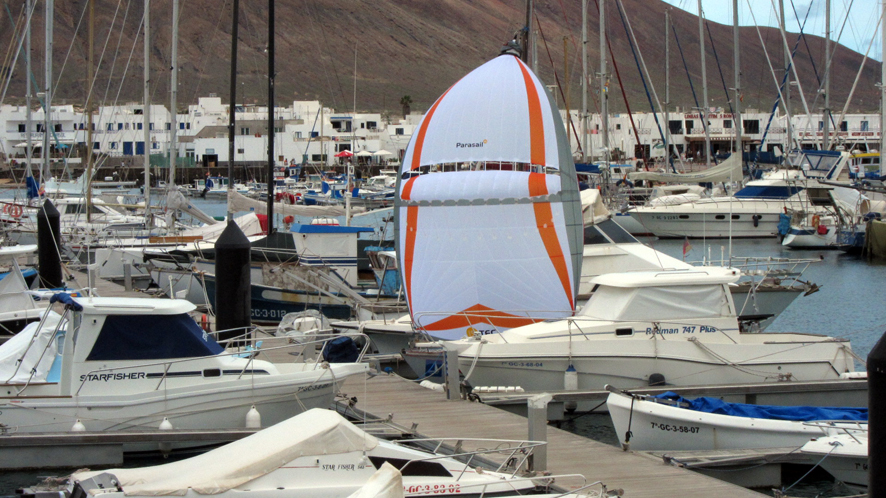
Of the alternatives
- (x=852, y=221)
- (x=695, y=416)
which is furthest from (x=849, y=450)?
(x=852, y=221)

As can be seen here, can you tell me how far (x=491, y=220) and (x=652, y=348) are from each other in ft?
10.5

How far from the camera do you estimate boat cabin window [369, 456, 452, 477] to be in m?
8.62

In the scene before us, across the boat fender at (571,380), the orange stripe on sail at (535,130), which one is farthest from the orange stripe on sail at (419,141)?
the boat fender at (571,380)

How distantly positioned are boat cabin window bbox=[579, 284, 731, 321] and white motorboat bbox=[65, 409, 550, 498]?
5.70 metres

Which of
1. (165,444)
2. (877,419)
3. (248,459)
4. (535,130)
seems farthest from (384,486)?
→ (535,130)

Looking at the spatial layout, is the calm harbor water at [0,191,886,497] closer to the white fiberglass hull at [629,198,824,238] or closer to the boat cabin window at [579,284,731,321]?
the white fiberglass hull at [629,198,824,238]

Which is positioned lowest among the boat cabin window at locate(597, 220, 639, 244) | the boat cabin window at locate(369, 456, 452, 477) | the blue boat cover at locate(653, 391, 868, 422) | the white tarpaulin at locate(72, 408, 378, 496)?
the blue boat cover at locate(653, 391, 868, 422)

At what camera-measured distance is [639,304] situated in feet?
46.2

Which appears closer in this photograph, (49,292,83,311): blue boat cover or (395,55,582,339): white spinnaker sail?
(49,292,83,311): blue boat cover

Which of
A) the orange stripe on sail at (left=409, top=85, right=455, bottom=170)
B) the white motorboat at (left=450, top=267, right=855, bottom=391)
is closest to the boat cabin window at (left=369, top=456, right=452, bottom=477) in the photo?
the white motorboat at (left=450, top=267, right=855, bottom=391)

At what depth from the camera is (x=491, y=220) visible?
1514 centimetres

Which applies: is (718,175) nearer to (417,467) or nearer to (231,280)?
(231,280)

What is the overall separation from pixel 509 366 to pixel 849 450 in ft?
16.1

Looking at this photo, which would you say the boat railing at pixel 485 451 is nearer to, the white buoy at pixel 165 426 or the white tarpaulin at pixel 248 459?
the white tarpaulin at pixel 248 459
